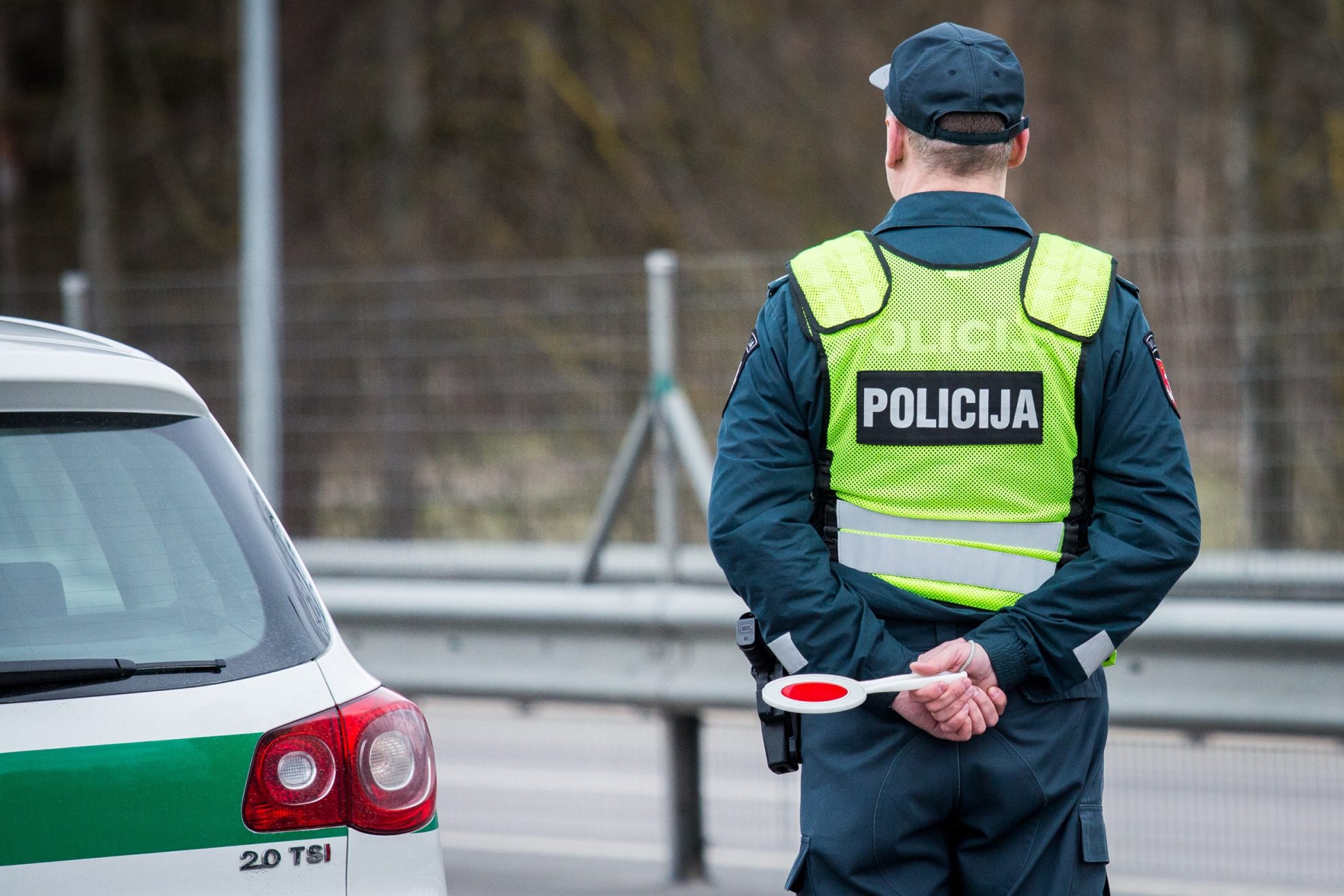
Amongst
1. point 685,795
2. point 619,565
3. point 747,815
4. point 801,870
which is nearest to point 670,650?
point 685,795

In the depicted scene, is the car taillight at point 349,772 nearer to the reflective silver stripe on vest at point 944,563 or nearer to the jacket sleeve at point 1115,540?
the reflective silver stripe on vest at point 944,563

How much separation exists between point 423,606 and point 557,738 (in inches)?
170

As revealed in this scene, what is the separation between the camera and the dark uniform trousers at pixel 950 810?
260cm

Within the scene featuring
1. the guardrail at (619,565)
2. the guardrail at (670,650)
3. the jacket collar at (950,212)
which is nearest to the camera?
the jacket collar at (950,212)

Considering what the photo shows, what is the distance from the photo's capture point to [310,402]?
6621 mm

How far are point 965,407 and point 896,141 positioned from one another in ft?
1.55

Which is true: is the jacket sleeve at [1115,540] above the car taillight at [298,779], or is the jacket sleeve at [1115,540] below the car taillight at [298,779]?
above

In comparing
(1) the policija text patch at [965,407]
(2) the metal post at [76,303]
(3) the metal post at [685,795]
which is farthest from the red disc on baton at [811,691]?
(2) the metal post at [76,303]

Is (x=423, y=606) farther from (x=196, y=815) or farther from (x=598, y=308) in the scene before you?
(x=196, y=815)

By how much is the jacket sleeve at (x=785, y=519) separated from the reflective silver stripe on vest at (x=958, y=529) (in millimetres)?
67

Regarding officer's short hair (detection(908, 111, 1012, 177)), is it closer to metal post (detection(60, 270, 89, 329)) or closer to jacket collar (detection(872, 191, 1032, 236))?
jacket collar (detection(872, 191, 1032, 236))

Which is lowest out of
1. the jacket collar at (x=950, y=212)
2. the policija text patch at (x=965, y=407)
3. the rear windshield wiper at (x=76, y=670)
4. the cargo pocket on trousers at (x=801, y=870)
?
the cargo pocket on trousers at (x=801, y=870)

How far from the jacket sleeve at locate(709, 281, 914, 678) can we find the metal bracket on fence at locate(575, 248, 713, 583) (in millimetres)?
2622

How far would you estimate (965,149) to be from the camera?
2.72m
